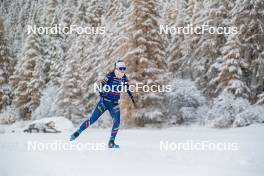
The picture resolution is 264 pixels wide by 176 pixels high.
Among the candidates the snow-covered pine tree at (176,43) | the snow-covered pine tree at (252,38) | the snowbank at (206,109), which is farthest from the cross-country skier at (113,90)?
the snow-covered pine tree at (176,43)

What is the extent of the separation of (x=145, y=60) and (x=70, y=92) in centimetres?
431

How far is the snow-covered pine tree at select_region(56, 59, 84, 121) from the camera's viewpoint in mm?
15673

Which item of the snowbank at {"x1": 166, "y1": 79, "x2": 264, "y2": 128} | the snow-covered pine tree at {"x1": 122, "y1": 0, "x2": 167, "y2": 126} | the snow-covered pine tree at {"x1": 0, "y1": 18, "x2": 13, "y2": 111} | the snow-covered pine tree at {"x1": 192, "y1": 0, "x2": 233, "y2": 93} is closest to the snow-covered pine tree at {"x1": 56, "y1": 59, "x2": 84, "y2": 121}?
the snow-covered pine tree at {"x1": 122, "y1": 0, "x2": 167, "y2": 126}

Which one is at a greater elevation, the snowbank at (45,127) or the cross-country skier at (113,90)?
the cross-country skier at (113,90)

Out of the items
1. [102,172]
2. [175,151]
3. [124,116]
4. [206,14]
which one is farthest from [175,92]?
[102,172]

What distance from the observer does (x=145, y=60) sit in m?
15.1

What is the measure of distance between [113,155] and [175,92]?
1030 centimetres

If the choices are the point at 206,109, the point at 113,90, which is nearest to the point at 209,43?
the point at 206,109

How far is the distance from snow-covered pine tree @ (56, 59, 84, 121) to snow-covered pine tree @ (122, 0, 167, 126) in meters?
2.75

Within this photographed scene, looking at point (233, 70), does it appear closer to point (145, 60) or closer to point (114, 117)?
point (145, 60)

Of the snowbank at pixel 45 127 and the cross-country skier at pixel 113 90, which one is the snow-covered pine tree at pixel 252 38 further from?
the snowbank at pixel 45 127

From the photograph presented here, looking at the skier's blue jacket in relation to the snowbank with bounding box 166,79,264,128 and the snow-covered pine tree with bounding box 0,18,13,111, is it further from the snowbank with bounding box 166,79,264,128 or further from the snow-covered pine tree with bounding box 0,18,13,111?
the snowbank with bounding box 166,79,264,128

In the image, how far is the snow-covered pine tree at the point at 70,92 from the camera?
1567 cm

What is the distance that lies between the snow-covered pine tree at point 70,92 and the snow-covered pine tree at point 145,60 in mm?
2750
